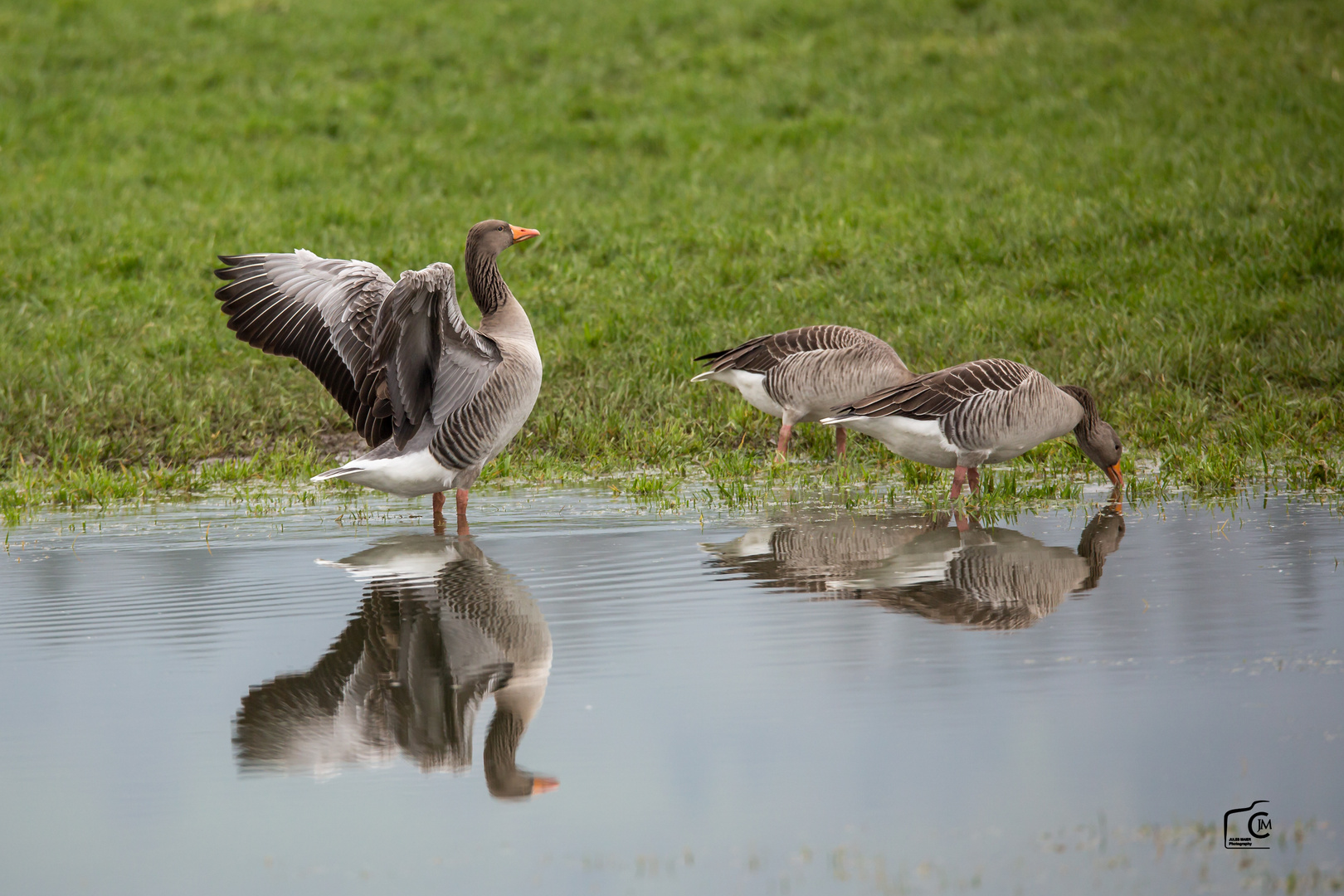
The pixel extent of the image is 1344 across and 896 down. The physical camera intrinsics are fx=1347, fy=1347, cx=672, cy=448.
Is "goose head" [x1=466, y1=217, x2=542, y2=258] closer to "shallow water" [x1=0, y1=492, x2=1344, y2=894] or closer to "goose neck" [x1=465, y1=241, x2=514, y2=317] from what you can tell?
"goose neck" [x1=465, y1=241, x2=514, y2=317]

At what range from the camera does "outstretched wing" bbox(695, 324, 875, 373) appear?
9.41m

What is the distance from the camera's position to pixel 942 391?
25.9 ft

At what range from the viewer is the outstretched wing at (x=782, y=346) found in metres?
9.41

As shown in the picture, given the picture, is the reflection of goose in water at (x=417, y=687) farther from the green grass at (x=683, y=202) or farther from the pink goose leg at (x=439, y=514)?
the green grass at (x=683, y=202)

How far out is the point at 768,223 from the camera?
1445 cm

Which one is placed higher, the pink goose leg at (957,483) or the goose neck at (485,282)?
the goose neck at (485,282)

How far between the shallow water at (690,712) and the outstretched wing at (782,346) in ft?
8.47

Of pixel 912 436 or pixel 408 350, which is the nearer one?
pixel 408 350

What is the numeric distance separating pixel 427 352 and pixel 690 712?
356 centimetres

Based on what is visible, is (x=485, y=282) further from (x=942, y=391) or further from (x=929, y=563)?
(x=929, y=563)

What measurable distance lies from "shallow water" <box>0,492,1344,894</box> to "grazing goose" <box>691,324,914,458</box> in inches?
90.0

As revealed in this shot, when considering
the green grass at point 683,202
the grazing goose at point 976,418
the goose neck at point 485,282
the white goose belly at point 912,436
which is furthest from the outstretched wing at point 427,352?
the white goose belly at point 912,436

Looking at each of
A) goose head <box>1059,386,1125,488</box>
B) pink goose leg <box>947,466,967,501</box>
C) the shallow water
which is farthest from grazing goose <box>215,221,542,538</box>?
goose head <box>1059,386,1125,488</box>

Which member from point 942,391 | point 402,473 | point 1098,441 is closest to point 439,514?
point 402,473
